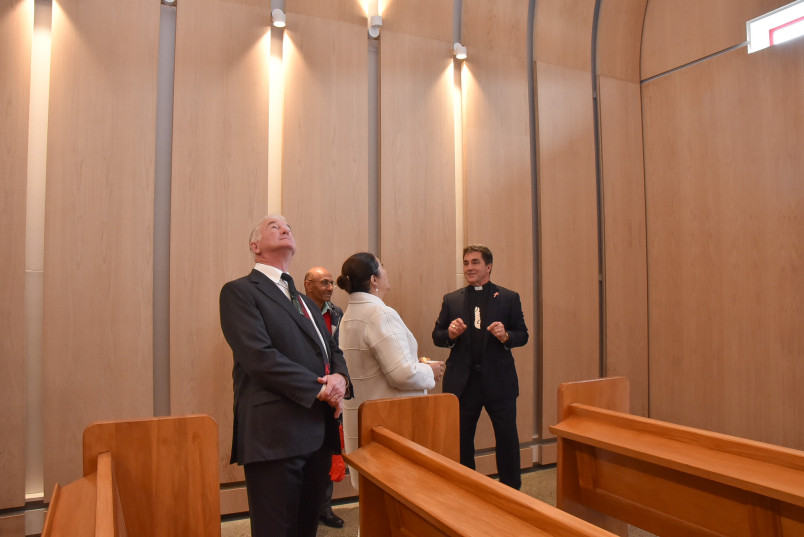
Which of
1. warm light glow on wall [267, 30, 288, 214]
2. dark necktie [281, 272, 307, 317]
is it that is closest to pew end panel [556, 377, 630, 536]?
dark necktie [281, 272, 307, 317]

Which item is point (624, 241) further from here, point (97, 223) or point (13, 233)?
point (13, 233)

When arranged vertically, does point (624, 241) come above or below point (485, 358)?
above

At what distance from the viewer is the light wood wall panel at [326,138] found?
368 cm

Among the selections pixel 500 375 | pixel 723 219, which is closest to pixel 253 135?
pixel 500 375

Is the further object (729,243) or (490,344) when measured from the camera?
(729,243)

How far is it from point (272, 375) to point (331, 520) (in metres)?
1.74

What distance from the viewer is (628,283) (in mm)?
4680

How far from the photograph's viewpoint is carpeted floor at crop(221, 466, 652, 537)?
10.1 ft

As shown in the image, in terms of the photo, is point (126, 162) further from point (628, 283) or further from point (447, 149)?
point (628, 283)

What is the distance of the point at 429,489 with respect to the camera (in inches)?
58.7

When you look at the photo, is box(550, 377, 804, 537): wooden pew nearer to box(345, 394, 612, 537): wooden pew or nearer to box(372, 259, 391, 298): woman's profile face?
box(345, 394, 612, 537): wooden pew

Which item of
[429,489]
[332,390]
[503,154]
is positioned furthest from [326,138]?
[429,489]

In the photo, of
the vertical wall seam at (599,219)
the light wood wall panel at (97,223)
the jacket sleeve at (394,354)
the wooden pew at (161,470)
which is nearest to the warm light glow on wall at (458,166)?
the vertical wall seam at (599,219)

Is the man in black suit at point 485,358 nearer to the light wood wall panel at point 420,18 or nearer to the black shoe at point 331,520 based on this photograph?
the black shoe at point 331,520
